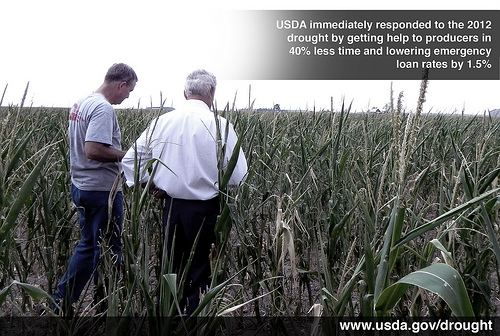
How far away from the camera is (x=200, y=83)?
211 cm

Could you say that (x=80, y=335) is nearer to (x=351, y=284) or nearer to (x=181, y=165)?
(x=181, y=165)

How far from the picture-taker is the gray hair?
211 centimetres

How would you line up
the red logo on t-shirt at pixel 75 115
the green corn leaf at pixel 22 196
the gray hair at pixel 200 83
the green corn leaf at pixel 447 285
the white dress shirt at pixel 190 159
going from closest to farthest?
the green corn leaf at pixel 447 285, the green corn leaf at pixel 22 196, the white dress shirt at pixel 190 159, the gray hair at pixel 200 83, the red logo on t-shirt at pixel 75 115

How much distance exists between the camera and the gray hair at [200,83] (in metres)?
2.11

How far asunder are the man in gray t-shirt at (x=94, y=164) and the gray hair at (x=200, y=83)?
41cm

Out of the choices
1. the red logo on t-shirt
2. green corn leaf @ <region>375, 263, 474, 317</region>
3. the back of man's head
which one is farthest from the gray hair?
green corn leaf @ <region>375, 263, 474, 317</region>

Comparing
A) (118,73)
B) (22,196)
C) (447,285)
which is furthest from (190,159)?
(447,285)

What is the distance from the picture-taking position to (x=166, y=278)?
971mm

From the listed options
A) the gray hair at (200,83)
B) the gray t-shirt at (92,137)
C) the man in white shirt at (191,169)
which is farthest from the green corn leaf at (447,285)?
the gray t-shirt at (92,137)

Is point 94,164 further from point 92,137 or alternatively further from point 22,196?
point 22,196

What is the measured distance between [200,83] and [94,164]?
65cm

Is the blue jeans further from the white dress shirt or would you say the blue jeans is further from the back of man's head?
the back of man's head

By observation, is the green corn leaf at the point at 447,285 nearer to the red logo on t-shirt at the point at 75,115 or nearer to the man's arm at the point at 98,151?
the man's arm at the point at 98,151

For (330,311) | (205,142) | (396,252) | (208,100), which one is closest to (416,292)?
(330,311)
